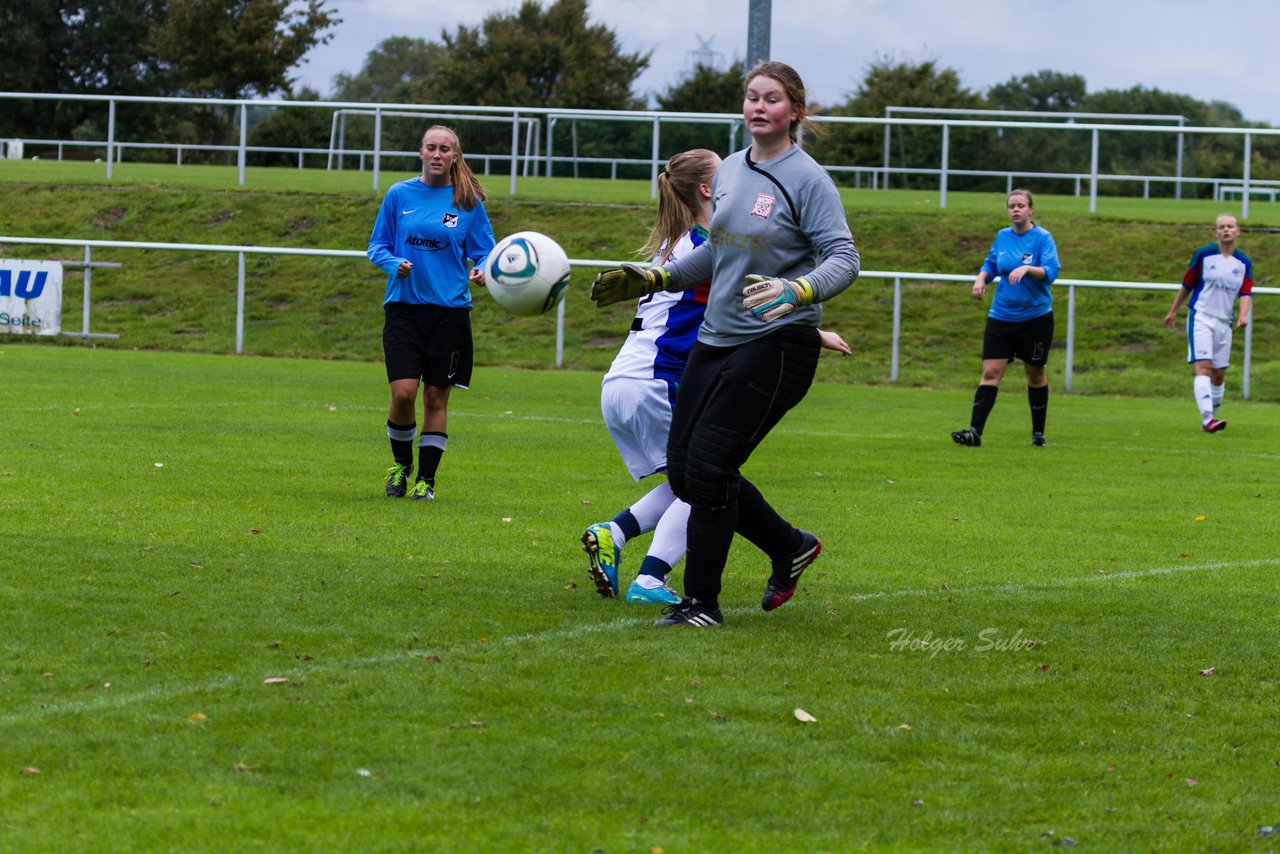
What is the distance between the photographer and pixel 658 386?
640 centimetres

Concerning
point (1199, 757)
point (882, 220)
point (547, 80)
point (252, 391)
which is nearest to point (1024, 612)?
point (1199, 757)

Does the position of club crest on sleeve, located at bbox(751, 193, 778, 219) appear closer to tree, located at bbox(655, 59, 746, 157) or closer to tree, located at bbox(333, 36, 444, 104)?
tree, located at bbox(655, 59, 746, 157)

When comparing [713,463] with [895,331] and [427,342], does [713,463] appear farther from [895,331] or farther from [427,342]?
[895,331]

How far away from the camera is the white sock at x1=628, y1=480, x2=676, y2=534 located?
6527 millimetres

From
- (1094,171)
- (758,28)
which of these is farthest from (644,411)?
(1094,171)

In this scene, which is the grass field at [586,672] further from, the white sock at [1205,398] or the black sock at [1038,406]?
the white sock at [1205,398]

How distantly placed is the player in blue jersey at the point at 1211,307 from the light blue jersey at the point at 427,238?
27.4ft

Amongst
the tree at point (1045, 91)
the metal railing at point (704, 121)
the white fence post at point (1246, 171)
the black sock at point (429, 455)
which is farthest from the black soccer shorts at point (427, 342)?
the tree at point (1045, 91)

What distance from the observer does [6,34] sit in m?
54.6

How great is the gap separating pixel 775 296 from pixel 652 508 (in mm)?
1606

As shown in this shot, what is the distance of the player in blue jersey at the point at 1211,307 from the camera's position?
49.3ft

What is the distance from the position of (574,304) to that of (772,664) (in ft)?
60.4

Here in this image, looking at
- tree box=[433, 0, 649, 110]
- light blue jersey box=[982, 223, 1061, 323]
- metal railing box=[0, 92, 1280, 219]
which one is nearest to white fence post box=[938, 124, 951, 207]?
metal railing box=[0, 92, 1280, 219]

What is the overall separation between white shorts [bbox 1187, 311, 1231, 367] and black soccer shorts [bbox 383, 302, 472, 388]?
336 inches
